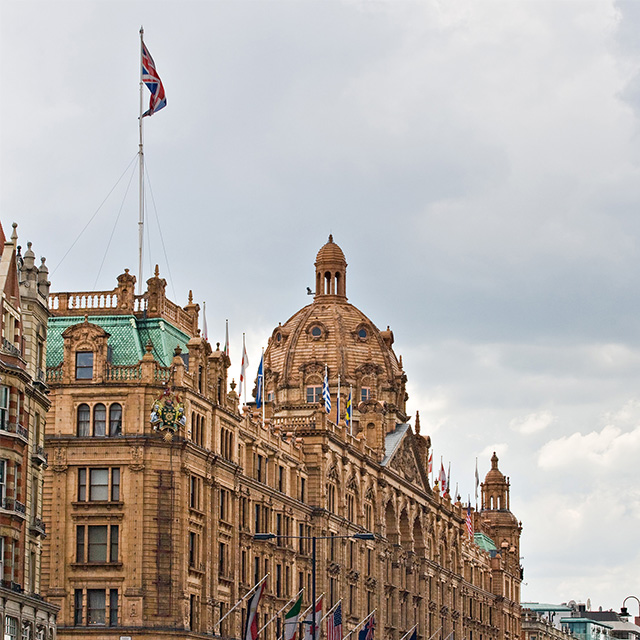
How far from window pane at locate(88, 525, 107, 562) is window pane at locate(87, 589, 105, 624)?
2.10m

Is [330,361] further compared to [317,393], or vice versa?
[330,361]

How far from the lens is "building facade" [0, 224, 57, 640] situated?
2990 inches

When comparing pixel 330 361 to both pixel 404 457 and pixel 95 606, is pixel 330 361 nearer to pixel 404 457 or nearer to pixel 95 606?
pixel 404 457

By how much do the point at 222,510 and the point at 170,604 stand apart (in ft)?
A: 38.6

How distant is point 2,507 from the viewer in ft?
248

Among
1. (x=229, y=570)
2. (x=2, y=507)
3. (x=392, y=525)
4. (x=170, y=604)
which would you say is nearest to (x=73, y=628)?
(x=170, y=604)

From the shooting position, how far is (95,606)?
99.4 meters

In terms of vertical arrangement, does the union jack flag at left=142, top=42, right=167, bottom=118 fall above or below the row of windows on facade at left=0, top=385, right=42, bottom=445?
above

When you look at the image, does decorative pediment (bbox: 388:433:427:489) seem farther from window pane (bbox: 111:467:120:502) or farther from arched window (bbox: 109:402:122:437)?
window pane (bbox: 111:467:120:502)

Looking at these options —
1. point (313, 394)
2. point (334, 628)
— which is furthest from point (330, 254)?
point (334, 628)

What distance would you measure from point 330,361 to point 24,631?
109240 mm

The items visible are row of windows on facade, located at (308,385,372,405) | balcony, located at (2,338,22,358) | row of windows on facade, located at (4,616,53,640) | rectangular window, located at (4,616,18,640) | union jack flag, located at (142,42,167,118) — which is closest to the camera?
rectangular window, located at (4,616,18,640)

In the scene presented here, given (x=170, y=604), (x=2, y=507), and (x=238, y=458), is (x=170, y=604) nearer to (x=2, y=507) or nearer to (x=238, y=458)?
(x=238, y=458)

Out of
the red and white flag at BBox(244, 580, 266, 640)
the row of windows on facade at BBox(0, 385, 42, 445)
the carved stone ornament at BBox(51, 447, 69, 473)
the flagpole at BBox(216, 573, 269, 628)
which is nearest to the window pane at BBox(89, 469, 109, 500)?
the carved stone ornament at BBox(51, 447, 69, 473)
